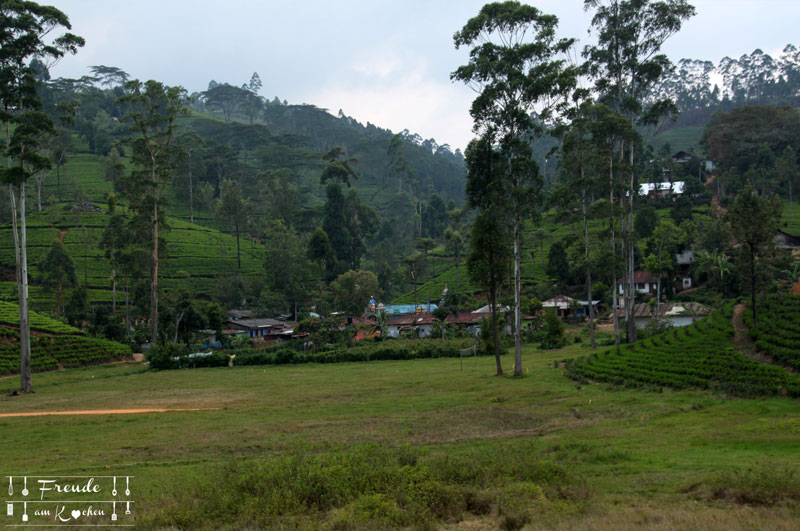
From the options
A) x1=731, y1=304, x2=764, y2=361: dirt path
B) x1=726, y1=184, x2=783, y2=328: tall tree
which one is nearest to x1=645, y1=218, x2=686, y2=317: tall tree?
x1=731, y1=304, x2=764, y2=361: dirt path

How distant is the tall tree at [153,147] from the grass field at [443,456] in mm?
24477

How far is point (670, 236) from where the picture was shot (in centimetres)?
6238

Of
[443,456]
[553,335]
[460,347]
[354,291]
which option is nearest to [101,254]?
[354,291]

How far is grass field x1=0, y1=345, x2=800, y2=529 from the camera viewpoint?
804 centimetres

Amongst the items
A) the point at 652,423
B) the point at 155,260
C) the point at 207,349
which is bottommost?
the point at 207,349

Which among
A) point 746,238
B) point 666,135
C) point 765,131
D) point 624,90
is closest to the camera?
point 746,238

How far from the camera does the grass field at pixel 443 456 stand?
26.4 ft

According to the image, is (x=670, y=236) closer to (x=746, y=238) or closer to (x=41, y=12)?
(x=746, y=238)

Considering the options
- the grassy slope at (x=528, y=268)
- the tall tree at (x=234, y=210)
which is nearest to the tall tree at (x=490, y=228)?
the grassy slope at (x=528, y=268)

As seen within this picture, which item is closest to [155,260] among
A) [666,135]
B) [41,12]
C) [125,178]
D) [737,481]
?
[125,178]

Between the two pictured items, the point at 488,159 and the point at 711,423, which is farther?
the point at 488,159

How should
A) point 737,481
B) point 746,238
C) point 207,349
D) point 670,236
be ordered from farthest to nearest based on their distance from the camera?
1. point 670,236
2. point 207,349
3. point 746,238
4. point 737,481

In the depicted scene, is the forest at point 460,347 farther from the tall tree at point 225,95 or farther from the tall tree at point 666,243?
the tall tree at point 225,95

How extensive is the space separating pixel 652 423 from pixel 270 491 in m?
9.93
